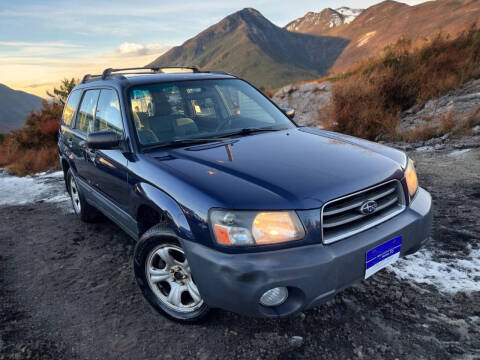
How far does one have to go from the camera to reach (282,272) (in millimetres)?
1804

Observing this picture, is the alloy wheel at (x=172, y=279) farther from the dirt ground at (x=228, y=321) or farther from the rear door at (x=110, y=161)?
the rear door at (x=110, y=161)

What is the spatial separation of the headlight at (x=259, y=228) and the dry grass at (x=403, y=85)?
712cm

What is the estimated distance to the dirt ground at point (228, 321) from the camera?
2162mm

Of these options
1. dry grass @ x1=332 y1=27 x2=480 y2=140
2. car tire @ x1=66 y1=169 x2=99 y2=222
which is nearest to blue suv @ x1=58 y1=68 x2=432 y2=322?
car tire @ x1=66 y1=169 x2=99 y2=222

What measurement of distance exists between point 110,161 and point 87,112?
3.77 feet

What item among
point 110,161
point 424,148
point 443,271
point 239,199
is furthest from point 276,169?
point 424,148

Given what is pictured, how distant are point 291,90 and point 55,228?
1235 cm

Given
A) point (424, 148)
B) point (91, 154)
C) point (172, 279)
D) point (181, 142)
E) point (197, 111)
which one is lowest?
point (424, 148)

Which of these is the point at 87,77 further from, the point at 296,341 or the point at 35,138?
the point at 35,138

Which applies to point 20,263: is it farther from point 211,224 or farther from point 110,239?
point 211,224

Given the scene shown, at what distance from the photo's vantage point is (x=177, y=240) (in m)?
2.23

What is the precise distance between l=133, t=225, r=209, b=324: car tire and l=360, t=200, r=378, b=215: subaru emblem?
1138 millimetres

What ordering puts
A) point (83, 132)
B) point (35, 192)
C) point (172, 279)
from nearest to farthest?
point (172, 279)
point (83, 132)
point (35, 192)

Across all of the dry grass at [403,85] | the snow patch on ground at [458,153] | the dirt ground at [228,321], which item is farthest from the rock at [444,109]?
the dirt ground at [228,321]
